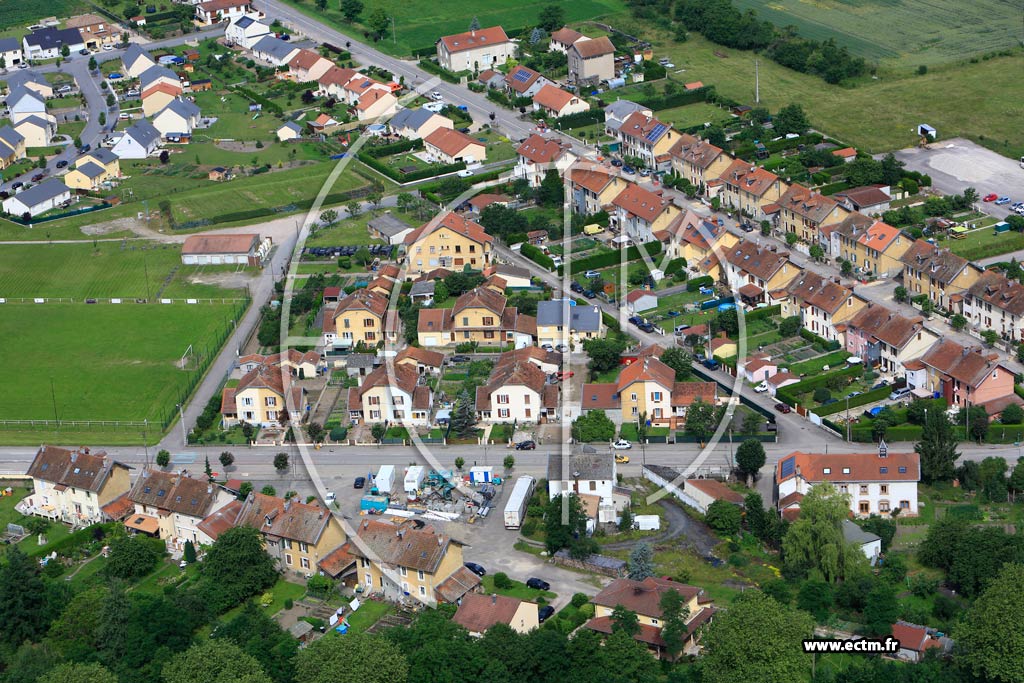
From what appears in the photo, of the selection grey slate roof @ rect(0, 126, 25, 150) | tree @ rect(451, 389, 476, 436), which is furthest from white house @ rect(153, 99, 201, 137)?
tree @ rect(451, 389, 476, 436)

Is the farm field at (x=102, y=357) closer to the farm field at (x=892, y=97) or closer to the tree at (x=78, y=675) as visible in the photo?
the tree at (x=78, y=675)

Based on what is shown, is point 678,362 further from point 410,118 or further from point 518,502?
point 410,118

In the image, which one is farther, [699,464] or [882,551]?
[699,464]

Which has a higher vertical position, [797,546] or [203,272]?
[797,546]

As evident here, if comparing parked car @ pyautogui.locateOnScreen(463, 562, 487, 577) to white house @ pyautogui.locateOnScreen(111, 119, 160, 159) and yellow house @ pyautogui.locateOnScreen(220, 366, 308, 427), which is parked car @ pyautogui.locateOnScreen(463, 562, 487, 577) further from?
white house @ pyautogui.locateOnScreen(111, 119, 160, 159)

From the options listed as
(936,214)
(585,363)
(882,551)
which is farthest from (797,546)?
(936,214)

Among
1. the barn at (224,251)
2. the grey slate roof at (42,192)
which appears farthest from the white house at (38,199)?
the barn at (224,251)

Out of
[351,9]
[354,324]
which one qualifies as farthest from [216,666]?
[351,9]

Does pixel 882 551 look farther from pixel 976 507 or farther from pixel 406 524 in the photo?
pixel 406 524

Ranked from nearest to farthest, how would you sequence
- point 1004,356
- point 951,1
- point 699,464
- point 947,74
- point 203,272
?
point 699,464, point 1004,356, point 203,272, point 947,74, point 951,1
